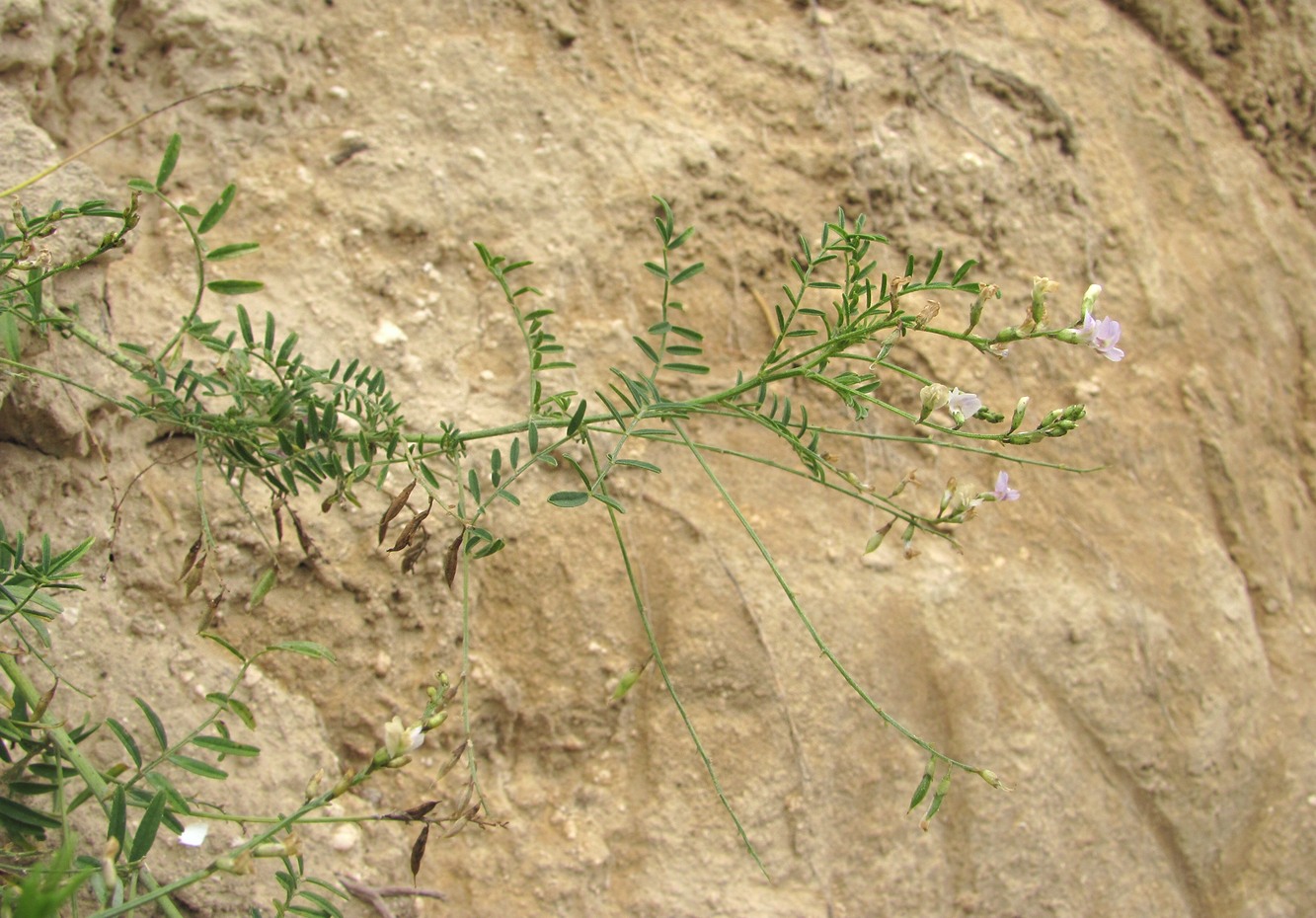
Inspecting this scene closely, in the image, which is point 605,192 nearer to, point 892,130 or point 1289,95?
point 892,130

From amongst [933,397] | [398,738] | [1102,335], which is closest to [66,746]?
[398,738]

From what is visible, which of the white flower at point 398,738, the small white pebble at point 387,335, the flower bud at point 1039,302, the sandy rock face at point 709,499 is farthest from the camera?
the small white pebble at point 387,335

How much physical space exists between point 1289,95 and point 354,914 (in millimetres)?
3938

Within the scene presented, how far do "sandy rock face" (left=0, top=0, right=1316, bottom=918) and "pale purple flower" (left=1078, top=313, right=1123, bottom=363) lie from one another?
3.65ft

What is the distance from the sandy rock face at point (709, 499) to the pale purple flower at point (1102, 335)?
1.11 m

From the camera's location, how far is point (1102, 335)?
48.2 inches

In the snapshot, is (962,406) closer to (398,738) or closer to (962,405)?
(962,405)

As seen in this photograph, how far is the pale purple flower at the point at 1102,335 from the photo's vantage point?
1.19m

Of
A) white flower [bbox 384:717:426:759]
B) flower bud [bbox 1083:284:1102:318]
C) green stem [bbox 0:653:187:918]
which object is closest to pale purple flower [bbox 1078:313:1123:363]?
flower bud [bbox 1083:284:1102:318]

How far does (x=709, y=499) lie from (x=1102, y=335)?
3.88 ft

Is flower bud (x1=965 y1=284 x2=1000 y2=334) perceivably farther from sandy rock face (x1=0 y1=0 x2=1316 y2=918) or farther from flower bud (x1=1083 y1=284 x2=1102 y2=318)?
sandy rock face (x1=0 y1=0 x2=1316 y2=918)

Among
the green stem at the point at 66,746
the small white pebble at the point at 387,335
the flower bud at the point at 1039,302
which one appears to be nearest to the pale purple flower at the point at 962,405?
the flower bud at the point at 1039,302

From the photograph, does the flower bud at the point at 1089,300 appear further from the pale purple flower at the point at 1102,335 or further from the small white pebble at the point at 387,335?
the small white pebble at the point at 387,335

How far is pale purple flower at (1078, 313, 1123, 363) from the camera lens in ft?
3.91
